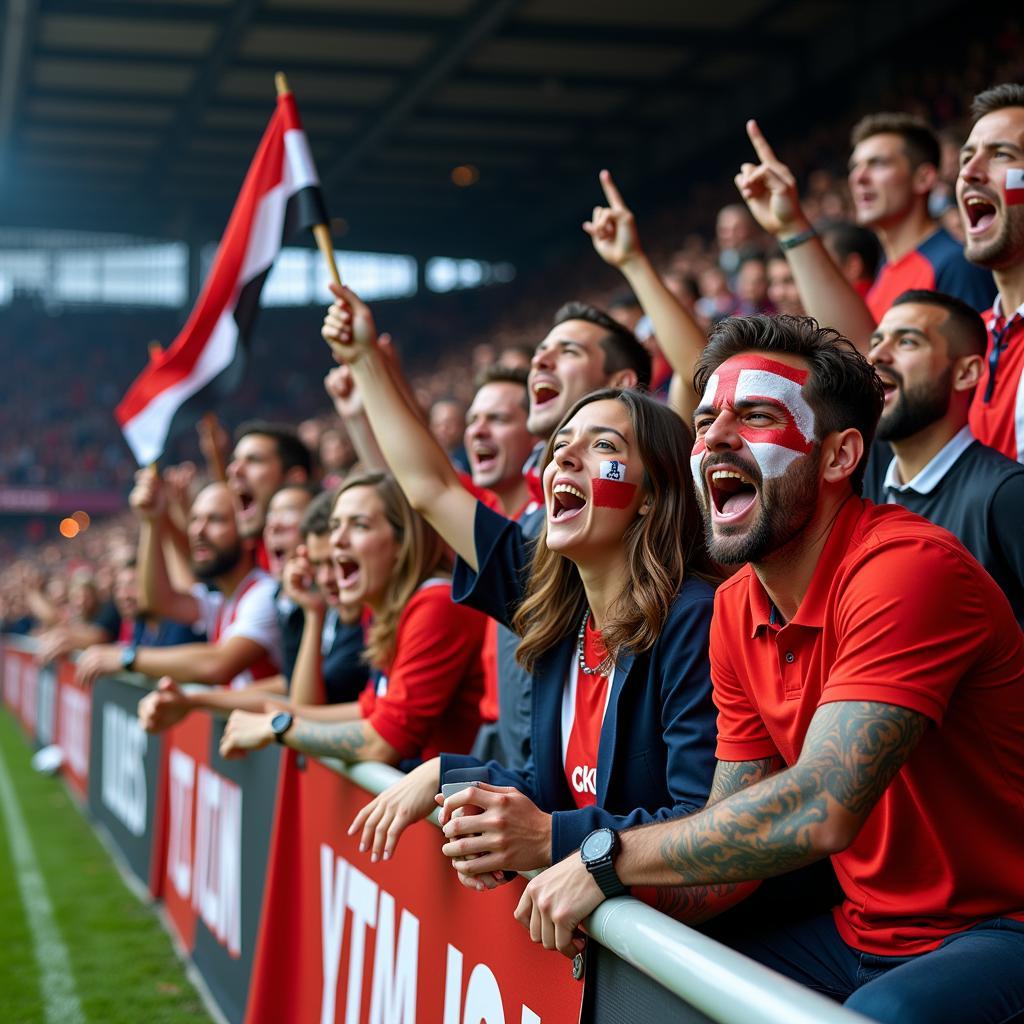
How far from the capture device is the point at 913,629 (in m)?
2.17

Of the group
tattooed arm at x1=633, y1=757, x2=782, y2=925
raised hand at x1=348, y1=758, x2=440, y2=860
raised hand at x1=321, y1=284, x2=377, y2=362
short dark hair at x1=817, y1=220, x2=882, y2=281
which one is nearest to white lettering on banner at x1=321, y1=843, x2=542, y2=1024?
raised hand at x1=348, y1=758, x2=440, y2=860

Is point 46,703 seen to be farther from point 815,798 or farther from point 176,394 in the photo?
point 815,798

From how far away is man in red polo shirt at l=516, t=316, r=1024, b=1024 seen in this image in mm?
2145

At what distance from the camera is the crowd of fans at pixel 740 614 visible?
222 cm

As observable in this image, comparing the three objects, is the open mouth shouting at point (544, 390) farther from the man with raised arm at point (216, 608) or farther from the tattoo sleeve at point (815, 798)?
the tattoo sleeve at point (815, 798)

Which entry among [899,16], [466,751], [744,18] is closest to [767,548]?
[466,751]

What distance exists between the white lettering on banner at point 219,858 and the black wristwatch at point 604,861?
9.39 feet

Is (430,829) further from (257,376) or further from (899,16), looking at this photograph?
(257,376)

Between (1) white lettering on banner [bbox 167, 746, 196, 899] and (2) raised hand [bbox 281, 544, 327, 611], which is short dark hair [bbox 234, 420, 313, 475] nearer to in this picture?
(1) white lettering on banner [bbox 167, 746, 196, 899]

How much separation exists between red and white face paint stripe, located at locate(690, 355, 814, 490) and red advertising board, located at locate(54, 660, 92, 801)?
26.5 ft

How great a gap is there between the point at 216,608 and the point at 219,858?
3.22 m

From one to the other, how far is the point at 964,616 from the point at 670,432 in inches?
43.6

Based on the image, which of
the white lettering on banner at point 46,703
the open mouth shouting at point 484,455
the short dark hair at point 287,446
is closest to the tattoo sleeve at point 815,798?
the open mouth shouting at point 484,455

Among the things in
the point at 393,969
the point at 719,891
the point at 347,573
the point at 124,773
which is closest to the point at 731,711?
the point at 719,891
